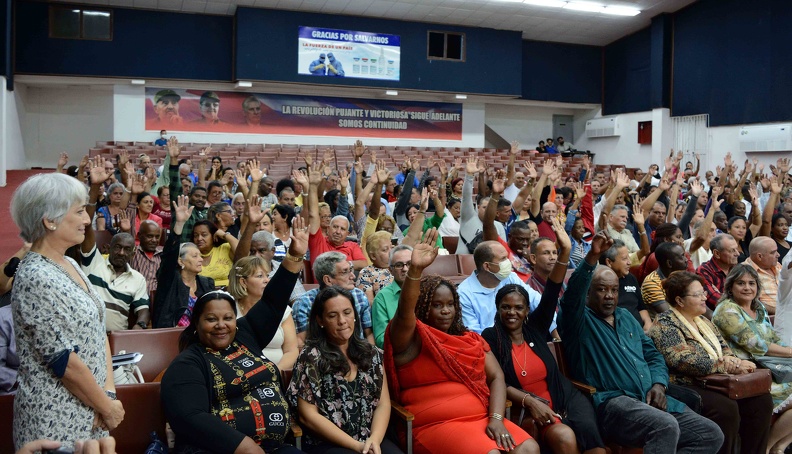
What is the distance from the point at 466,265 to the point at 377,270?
4.26 ft

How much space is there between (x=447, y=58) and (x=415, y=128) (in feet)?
6.63

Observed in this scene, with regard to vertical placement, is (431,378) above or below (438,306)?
below

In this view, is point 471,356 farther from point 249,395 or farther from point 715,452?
point 715,452

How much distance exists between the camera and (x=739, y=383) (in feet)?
10.7

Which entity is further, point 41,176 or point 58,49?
point 58,49

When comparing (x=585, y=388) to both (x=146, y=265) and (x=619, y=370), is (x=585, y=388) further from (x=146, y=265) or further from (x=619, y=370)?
(x=146, y=265)

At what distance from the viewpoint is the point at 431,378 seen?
9.05ft

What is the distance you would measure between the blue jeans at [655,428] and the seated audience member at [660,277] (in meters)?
0.97

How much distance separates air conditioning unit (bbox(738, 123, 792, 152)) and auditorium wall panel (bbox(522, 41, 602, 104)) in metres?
5.03

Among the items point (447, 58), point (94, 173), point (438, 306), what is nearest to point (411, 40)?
point (447, 58)

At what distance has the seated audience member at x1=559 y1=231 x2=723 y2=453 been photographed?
9.65 feet

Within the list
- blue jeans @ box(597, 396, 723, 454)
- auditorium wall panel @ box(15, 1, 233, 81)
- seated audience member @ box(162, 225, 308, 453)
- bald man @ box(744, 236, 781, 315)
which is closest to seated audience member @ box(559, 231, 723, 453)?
blue jeans @ box(597, 396, 723, 454)

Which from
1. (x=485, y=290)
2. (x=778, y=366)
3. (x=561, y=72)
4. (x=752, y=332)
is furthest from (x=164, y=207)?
(x=561, y=72)

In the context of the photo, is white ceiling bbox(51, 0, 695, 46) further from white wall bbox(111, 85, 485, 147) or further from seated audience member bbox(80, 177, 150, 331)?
seated audience member bbox(80, 177, 150, 331)
